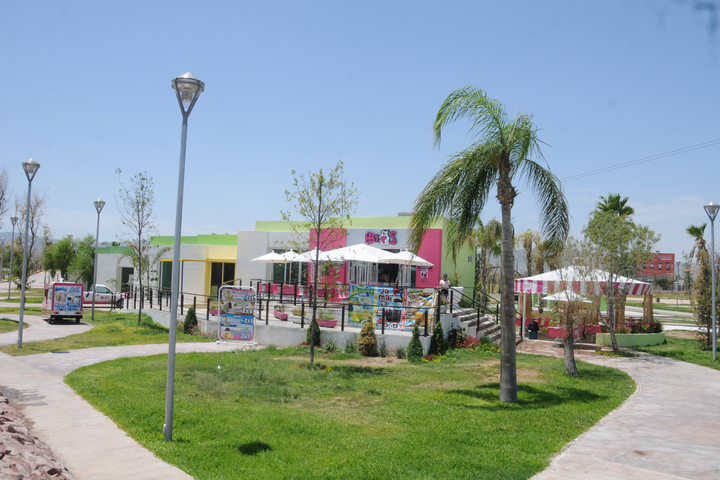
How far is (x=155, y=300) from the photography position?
2969 centimetres

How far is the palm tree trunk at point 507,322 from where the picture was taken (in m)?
9.72

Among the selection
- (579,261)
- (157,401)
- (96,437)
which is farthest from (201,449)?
(579,261)

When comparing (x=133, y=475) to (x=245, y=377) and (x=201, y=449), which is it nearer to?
(x=201, y=449)

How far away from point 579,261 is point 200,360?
1115cm

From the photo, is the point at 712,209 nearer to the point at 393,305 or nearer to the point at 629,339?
the point at 629,339

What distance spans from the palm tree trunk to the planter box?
11671 mm

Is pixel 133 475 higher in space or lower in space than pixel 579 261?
lower

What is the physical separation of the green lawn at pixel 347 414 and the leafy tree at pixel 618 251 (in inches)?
194

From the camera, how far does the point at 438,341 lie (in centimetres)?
1549

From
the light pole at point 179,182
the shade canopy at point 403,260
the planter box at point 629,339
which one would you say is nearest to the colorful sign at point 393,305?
the shade canopy at point 403,260

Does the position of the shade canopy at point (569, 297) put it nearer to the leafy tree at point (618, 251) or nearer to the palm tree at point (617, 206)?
the leafy tree at point (618, 251)

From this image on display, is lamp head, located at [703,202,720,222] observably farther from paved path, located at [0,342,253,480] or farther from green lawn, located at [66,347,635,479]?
paved path, located at [0,342,253,480]

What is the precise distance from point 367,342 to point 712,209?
38.6 ft

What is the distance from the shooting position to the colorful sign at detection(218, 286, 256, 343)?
1719 centimetres
